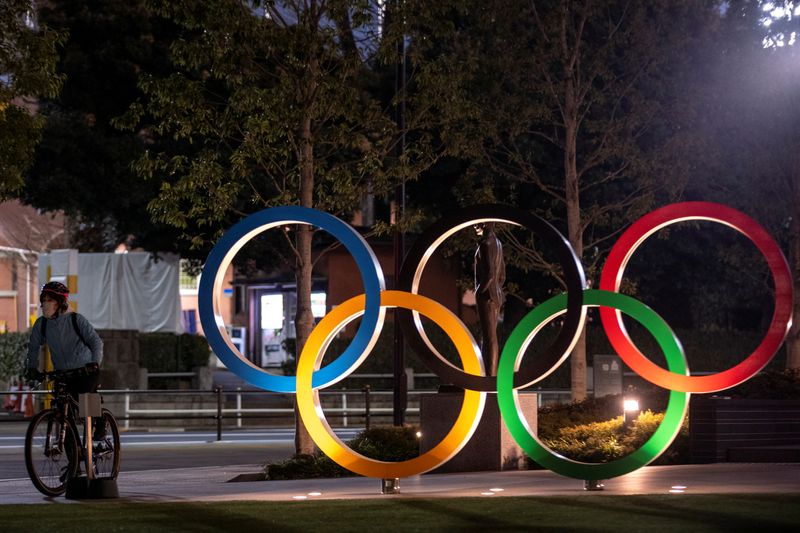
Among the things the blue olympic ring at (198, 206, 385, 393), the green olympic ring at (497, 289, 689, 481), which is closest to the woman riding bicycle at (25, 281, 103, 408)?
the blue olympic ring at (198, 206, 385, 393)

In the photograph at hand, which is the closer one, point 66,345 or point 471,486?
point 66,345

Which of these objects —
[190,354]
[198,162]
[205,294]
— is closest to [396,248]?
[198,162]

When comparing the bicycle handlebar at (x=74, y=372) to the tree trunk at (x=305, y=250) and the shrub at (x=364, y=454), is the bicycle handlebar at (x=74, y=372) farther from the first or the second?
the tree trunk at (x=305, y=250)

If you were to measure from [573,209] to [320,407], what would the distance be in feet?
44.3

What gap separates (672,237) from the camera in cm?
3847

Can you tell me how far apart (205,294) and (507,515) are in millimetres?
4254

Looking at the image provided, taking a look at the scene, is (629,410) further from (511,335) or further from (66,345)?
(66,345)

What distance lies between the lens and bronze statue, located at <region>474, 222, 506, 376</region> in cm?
1738

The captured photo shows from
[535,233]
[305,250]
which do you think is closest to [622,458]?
[535,233]

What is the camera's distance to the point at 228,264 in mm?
13602

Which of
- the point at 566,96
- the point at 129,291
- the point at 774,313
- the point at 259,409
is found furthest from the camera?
the point at 129,291

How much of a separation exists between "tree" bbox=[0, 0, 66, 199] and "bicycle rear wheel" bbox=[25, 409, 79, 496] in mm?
9415

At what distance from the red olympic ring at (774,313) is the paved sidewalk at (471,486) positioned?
1.08 metres

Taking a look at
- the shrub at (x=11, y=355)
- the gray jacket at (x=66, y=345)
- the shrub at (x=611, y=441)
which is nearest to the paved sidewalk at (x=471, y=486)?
the shrub at (x=611, y=441)
